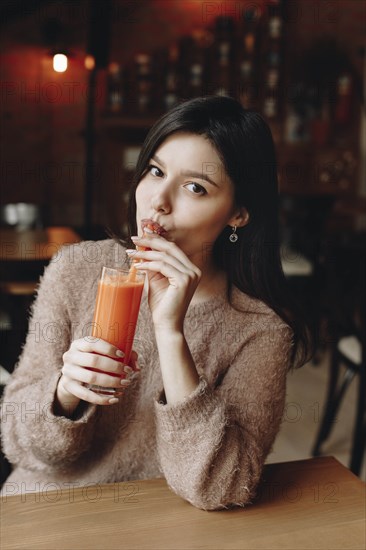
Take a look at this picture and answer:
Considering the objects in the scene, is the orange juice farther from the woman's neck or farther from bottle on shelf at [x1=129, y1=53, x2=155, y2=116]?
bottle on shelf at [x1=129, y1=53, x2=155, y2=116]

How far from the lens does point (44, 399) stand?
1271 mm

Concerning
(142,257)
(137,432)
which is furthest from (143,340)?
(142,257)

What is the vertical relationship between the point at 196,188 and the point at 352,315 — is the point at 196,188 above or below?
above

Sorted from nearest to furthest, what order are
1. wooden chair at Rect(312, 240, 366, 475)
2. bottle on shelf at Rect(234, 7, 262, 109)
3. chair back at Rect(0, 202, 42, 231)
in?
wooden chair at Rect(312, 240, 366, 475) < chair back at Rect(0, 202, 42, 231) < bottle on shelf at Rect(234, 7, 262, 109)

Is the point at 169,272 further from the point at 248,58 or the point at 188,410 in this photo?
the point at 248,58

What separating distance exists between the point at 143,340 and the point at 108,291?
0.34 meters

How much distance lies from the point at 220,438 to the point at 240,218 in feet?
1.70

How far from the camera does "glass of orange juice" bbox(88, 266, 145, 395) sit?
1.17 metres

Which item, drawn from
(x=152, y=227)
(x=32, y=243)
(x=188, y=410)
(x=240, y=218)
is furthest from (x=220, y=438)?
(x=32, y=243)

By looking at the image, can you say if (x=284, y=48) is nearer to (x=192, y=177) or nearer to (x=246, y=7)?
(x=246, y=7)

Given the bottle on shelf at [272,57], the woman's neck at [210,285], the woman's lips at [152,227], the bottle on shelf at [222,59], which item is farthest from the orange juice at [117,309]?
→ the bottle on shelf at [272,57]

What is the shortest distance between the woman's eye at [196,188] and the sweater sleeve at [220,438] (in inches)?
14.8

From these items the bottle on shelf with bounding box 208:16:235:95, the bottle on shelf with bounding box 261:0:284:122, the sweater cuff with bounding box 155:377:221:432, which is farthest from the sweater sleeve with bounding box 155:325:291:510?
the bottle on shelf with bounding box 261:0:284:122

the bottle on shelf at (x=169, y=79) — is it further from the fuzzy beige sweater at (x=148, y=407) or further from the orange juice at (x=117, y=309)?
the orange juice at (x=117, y=309)
